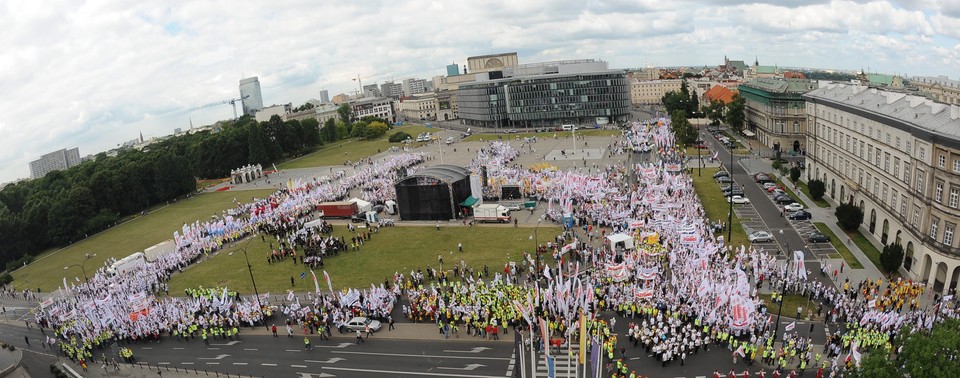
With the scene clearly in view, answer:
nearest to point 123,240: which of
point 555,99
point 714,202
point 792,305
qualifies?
point 714,202

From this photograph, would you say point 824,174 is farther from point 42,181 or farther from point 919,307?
point 42,181

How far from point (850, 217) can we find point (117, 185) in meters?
90.8

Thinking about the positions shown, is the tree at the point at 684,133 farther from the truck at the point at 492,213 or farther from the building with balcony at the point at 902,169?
the truck at the point at 492,213

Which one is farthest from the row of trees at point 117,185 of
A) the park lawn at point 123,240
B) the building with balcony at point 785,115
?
the building with balcony at point 785,115

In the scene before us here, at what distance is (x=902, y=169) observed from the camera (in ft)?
125

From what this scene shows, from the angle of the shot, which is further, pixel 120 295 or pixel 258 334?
pixel 120 295

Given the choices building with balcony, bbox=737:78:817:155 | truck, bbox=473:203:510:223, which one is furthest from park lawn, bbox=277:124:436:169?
building with balcony, bbox=737:78:817:155

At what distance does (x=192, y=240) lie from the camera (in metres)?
55.1

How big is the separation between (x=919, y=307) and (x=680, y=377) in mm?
15952

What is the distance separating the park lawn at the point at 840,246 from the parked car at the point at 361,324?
3223 cm

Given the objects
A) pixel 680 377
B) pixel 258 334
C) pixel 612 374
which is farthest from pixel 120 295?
pixel 680 377

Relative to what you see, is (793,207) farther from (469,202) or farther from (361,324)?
(361,324)

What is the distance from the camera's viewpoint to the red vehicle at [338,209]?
61844 millimetres

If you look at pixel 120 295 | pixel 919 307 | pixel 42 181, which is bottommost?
pixel 919 307
